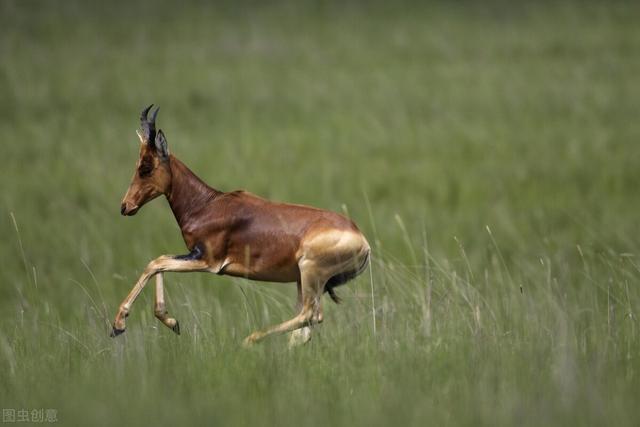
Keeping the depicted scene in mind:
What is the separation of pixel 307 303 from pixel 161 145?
80 cm

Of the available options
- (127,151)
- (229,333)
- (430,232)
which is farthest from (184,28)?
(229,333)

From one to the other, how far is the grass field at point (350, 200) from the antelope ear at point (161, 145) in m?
1.00

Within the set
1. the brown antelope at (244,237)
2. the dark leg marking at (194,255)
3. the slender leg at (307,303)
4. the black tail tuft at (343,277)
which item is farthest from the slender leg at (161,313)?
the black tail tuft at (343,277)

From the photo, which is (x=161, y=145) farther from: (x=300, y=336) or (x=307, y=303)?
(x=300, y=336)

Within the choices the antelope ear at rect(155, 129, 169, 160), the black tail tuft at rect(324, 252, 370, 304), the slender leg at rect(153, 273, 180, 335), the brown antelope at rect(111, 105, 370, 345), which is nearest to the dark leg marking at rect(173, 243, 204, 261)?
the brown antelope at rect(111, 105, 370, 345)

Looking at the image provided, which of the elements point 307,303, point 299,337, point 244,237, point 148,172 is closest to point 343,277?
point 307,303

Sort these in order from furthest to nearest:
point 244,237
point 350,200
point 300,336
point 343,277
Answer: point 350,200
point 300,336
point 343,277
point 244,237

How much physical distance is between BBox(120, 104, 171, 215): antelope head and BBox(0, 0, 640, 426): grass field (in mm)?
839

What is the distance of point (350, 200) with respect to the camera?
13.0 m

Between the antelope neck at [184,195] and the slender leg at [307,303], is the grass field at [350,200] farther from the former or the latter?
the antelope neck at [184,195]

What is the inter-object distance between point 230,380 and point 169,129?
12.1 metres

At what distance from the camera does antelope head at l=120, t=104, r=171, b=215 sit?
436cm

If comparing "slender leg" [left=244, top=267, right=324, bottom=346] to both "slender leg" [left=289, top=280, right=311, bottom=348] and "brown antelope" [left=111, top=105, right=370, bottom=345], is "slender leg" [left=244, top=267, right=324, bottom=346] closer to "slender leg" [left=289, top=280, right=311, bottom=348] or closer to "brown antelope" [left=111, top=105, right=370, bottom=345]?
"brown antelope" [left=111, top=105, right=370, bottom=345]

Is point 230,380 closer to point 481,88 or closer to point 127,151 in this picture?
point 127,151
